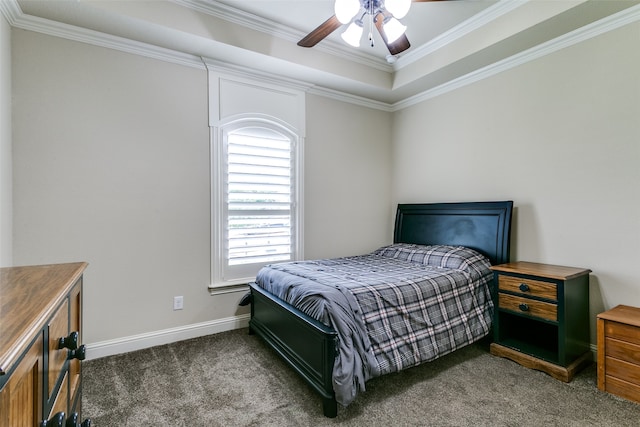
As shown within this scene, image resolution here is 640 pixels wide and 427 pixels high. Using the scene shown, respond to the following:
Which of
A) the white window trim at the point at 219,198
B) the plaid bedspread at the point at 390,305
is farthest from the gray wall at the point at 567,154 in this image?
the white window trim at the point at 219,198

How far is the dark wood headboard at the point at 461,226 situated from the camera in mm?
2902

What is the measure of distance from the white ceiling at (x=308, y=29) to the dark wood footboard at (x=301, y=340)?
2.19m

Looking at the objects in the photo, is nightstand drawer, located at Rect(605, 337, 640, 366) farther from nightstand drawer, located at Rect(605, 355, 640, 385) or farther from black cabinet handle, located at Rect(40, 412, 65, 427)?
black cabinet handle, located at Rect(40, 412, 65, 427)

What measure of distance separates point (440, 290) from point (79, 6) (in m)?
3.32

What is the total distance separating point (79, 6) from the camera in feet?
7.22

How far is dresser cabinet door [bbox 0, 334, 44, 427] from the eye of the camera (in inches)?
20.8

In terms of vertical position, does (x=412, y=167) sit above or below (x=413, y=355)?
above

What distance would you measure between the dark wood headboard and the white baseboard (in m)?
2.13

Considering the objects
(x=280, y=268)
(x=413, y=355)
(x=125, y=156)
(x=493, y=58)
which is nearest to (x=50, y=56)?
(x=125, y=156)

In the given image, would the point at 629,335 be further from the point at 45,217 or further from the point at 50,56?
the point at 50,56

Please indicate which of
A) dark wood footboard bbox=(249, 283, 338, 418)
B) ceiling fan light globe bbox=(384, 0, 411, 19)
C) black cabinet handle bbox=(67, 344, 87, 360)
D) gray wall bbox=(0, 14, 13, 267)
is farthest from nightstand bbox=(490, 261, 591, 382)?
gray wall bbox=(0, 14, 13, 267)

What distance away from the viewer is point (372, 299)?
6.84ft

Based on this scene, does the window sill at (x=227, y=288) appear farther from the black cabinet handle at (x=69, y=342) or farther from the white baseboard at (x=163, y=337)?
the black cabinet handle at (x=69, y=342)

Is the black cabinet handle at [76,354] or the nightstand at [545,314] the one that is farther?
the nightstand at [545,314]
